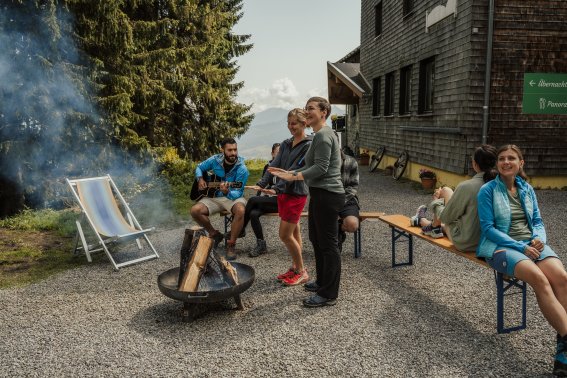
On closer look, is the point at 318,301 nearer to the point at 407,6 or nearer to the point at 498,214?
the point at 498,214

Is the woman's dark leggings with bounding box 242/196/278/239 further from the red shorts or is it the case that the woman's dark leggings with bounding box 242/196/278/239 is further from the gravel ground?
the red shorts

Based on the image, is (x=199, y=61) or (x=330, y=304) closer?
(x=330, y=304)

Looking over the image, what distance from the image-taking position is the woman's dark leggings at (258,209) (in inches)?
252

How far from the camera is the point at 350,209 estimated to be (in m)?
5.86

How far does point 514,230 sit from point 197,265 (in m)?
2.67

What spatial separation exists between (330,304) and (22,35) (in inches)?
317

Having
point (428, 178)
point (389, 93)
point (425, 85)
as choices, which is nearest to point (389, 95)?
point (389, 93)

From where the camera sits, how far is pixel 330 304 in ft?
14.6

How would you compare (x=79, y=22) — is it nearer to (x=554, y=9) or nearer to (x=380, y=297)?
(x=380, y=297)

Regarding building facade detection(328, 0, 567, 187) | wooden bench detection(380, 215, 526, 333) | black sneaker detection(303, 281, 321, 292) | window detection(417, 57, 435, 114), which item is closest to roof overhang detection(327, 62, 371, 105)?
window detection(417, 57, 435, 114)

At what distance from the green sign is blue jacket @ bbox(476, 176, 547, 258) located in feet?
24.4

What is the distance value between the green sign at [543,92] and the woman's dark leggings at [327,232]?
7773mm

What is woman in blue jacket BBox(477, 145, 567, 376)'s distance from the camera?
135 inches

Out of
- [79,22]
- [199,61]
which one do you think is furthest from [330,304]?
[199,61]
